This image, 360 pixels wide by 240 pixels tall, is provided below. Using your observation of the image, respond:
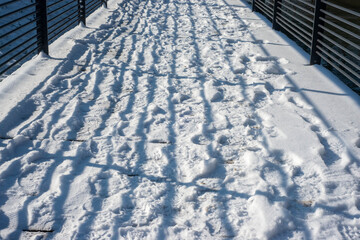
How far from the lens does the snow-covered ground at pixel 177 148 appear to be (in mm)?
2311

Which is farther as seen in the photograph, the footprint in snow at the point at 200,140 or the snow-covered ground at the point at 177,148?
the footprint in snow at the point at 200,140

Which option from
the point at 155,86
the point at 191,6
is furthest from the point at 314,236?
the point at 191,6

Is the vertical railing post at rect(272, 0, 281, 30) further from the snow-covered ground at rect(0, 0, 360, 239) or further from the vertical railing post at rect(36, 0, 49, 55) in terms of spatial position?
the vertical railing post at rect(36, 0, 49, 55)

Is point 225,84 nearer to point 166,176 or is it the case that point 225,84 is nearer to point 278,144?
point 278,144

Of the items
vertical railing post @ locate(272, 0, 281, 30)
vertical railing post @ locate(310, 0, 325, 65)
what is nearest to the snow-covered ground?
vertical railing post @ locate(310, 0, 325, 65)

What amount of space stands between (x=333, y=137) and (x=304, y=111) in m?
0.58

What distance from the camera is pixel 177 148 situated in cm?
319

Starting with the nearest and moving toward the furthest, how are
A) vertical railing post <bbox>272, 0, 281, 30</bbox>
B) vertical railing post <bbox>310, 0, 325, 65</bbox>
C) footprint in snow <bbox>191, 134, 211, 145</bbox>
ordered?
footprint in snow <bbox>191, 134, 211, 145</bbox> → vertical railing post <bbox>310, 0, 325, 65</bbox> → vertical railing post <bbox>272, 0, 281, 30</bbox>

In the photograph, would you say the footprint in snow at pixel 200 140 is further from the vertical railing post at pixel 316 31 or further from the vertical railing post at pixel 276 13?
the vertical railing post at pixel 276 13

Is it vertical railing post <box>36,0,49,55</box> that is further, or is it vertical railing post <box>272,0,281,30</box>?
vertical railing post <box>272,0,281,30</box>

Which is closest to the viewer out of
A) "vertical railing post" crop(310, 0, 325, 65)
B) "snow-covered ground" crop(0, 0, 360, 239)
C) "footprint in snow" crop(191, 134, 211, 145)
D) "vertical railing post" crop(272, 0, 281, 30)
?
"snow-covered ground" crop(0, 0, 360, 239)

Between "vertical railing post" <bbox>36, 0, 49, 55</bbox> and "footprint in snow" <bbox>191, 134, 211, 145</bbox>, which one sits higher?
"vertical railing post" <bbox>36, 0, 49, 55</bbox>

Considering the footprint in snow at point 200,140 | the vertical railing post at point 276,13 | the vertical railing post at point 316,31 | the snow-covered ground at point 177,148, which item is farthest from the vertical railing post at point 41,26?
the vertical railing post at point 276,13

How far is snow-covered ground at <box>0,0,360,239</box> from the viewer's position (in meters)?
2.31
